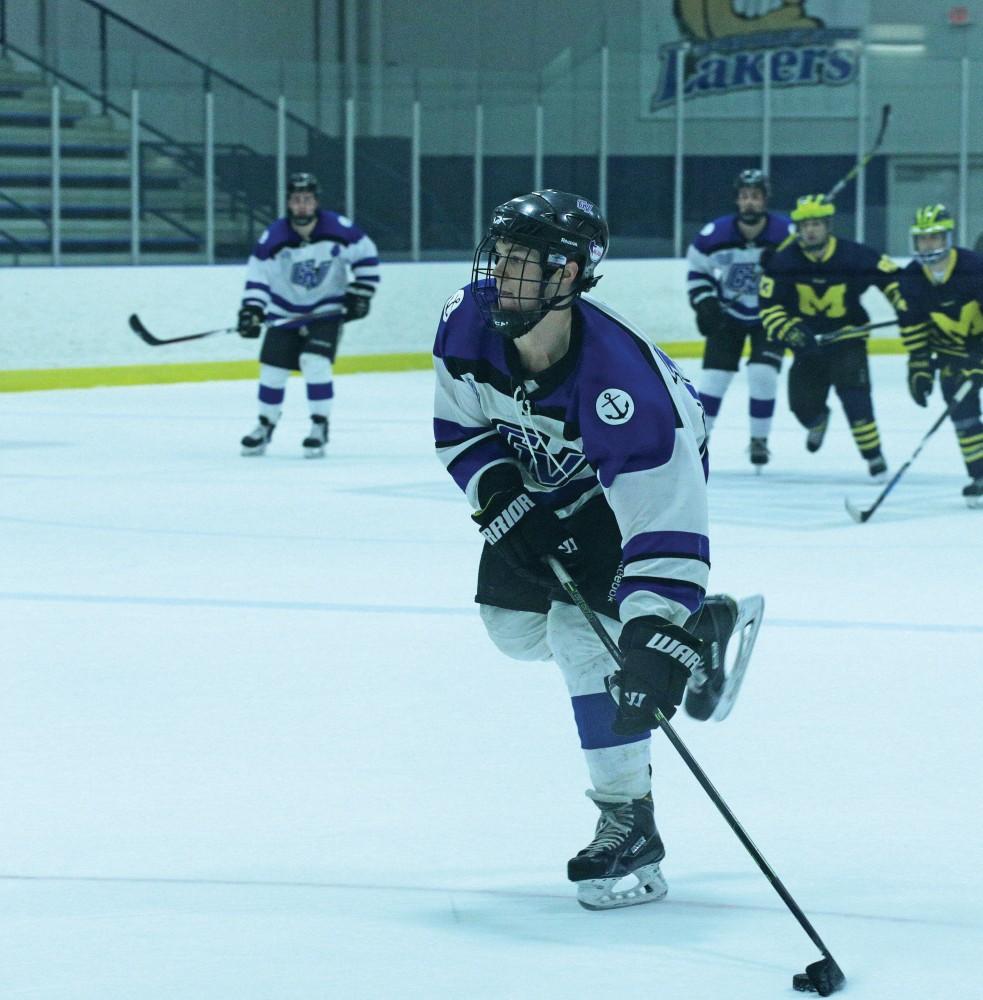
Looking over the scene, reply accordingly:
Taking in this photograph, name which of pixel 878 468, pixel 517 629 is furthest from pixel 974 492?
pixel 517 629

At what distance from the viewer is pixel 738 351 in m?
8.11

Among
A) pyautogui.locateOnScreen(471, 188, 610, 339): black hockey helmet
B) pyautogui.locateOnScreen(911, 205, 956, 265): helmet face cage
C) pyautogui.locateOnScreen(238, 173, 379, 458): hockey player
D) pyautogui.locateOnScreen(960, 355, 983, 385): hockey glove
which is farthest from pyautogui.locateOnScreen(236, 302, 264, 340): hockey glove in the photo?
pyautogui.locateOnScreen(471, 188, 610, 339): black hockey helmet

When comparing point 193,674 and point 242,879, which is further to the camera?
point 193,674

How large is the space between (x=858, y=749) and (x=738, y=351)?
194 inches

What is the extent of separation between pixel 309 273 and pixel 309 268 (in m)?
0.02

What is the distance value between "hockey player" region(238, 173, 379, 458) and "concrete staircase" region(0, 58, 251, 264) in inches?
121

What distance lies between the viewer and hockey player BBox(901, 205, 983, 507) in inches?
263

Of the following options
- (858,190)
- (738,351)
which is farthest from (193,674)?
(858,190)

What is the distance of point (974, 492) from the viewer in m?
6.67

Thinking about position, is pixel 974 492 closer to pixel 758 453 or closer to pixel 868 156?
pixel 758 453

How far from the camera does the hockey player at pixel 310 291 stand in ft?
26.8

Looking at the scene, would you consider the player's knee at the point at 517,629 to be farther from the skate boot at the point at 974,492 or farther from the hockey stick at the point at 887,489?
the skate boot at the point at 974,492

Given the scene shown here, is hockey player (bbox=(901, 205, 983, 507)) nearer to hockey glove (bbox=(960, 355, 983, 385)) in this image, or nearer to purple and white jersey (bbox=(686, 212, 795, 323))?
hockey glove (bbox=(960, 355, 983, 385))

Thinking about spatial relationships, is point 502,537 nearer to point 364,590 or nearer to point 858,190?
point 364,590
